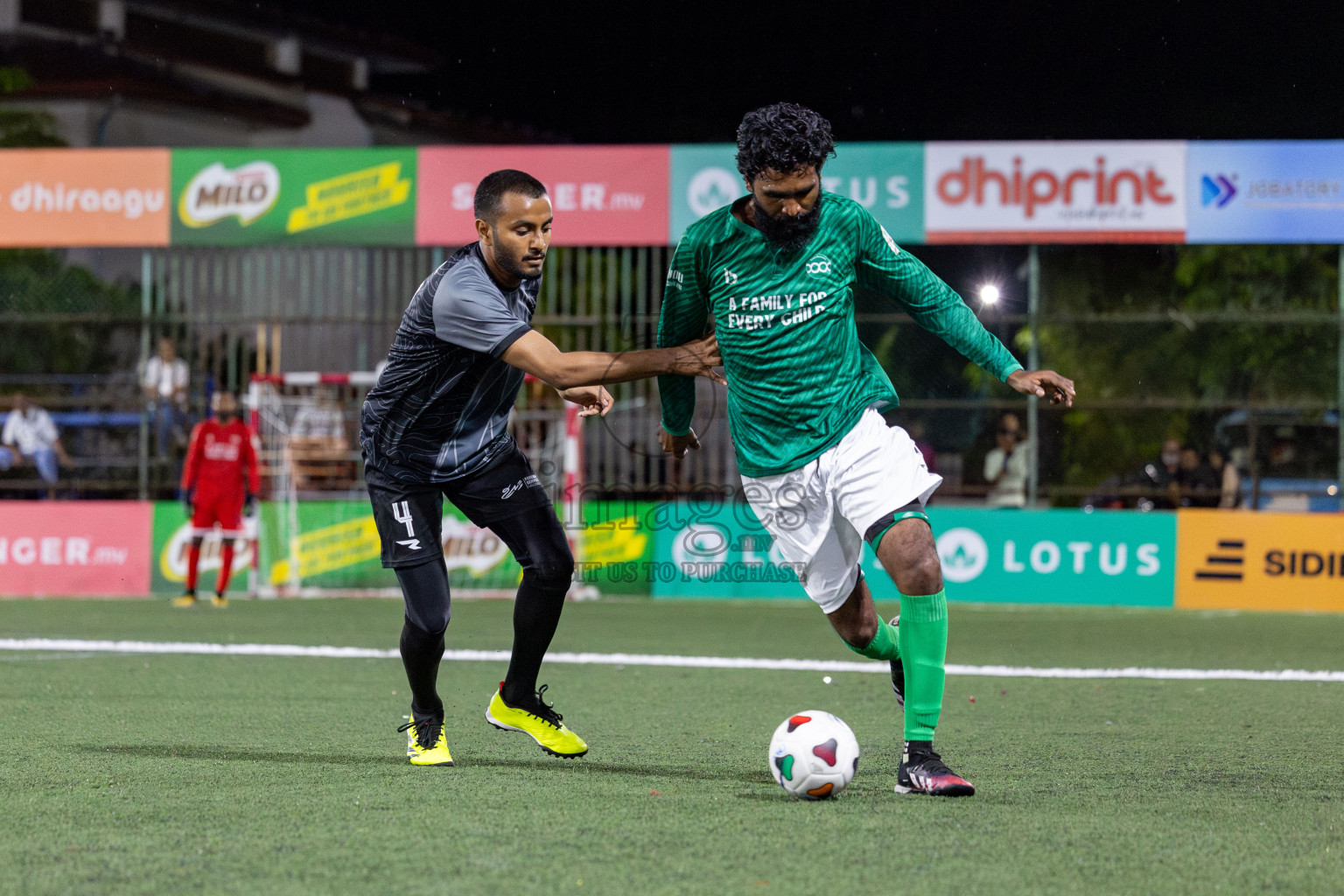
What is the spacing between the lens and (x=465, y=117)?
36375mm

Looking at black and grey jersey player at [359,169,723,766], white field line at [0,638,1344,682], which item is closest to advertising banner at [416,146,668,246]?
white field line at [0,638,1344,682]

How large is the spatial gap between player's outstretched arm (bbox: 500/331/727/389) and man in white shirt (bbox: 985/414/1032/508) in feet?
35.3

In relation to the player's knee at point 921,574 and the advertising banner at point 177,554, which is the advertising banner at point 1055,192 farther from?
the player's knee at point 921,574

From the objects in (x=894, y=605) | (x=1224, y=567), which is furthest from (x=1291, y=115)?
(x=894, y=605)

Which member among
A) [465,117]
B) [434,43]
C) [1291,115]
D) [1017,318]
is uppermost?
[434,43]

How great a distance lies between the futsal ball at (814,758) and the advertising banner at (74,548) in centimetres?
1247

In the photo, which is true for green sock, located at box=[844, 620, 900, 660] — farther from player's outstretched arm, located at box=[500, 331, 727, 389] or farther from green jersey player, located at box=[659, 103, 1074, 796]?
player's outstretched arm, located at box=[500, 331, 727, 389]

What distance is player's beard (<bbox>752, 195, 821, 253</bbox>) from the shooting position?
480 centimetres

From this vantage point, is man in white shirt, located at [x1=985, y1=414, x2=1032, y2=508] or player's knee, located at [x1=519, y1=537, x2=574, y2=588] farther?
man in white shirt, located at [x1=985, y1=414, x2=1032, y2=508]

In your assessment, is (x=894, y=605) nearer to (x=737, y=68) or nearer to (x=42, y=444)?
(x=42, y=444)

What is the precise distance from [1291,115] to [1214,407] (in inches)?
411

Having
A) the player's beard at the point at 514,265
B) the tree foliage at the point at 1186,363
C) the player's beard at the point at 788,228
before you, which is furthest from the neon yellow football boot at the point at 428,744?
the tree foliage at the point at 1186,363

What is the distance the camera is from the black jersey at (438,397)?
526 cm

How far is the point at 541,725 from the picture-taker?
215 inches
